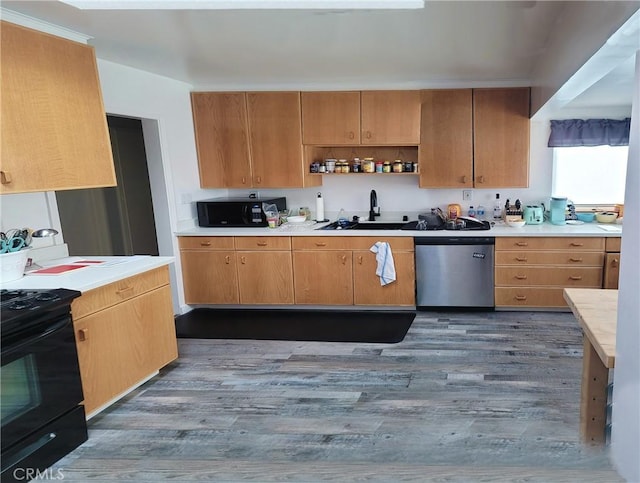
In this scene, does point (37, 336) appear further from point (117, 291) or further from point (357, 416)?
point (357, 416)

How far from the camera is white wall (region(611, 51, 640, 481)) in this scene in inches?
43.5

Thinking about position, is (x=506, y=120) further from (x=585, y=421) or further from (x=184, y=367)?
(x=184, y=367)

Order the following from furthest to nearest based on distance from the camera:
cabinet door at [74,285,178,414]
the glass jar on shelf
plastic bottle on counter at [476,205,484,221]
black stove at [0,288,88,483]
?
the glass jar on shelf < plastic bottle on counter at [476,205,484,221] < cabinet door at [74,285,178,414] < black stove at [0,288,88,483]

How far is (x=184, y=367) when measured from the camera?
10.2ft

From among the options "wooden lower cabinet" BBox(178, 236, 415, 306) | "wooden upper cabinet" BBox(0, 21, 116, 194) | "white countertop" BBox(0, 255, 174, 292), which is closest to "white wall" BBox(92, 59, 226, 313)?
"wooden lower cabinet" BBox(178, 236, 415, 306)

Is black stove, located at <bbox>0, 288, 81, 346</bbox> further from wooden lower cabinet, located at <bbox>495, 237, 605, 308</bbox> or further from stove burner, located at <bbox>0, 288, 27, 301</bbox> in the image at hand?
wooden lower cabinet, located at <bbox>495, 237, 605, 308</bbox>

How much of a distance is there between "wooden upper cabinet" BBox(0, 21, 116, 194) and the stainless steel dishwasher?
8.81ft

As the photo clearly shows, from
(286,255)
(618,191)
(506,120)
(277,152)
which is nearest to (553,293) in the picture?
(618,191)

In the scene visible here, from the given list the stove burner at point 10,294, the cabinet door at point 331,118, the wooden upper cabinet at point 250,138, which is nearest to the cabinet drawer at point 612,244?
the cabinet door at point 331,118

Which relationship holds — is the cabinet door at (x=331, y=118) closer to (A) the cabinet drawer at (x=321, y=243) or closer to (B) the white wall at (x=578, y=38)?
(A) the cabinet drawer at (x=321, y=243)

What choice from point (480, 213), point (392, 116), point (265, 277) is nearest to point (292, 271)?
point (265, 277)

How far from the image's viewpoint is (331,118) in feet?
13.8

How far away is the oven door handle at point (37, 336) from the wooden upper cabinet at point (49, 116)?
0.74 metres

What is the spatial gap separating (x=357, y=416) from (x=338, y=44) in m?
2.36
